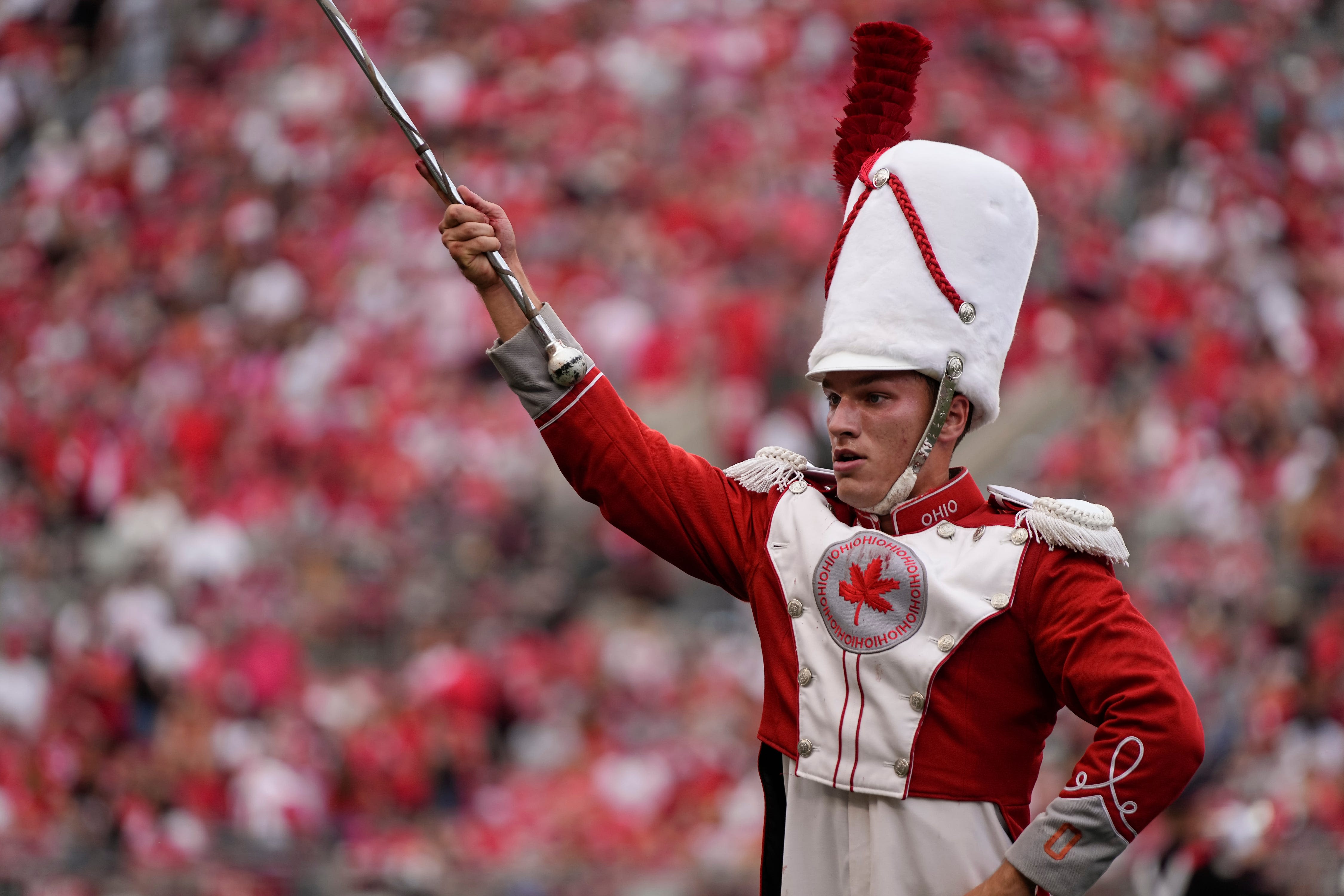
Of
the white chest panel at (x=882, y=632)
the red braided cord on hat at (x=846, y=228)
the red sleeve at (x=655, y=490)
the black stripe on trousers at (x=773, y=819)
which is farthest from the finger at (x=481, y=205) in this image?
the black stripe on trousers at (x=773, y=819)

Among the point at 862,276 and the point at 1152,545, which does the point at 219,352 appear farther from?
the point at 862,276

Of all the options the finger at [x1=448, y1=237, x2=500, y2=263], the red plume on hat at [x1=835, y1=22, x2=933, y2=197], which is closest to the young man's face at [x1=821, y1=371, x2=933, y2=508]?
the red plume on hat at [x1=835, y1=22, x2=933, y2=197]

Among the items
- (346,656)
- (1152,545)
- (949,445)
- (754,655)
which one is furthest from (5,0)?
(949,445)

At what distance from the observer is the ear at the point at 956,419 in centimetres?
269

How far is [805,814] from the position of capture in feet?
8.89

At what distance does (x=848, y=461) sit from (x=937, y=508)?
0.56 feet

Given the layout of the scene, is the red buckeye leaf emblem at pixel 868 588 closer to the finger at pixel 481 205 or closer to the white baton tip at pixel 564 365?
the white baton tip at pixel 564 365

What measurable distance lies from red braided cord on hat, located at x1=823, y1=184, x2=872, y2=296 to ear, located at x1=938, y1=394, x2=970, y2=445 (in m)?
0.27

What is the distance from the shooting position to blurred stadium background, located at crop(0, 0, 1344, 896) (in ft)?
24.9

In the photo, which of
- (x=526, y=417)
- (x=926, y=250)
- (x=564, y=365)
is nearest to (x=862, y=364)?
(x=926, y=250)

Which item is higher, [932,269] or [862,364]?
[932,269]

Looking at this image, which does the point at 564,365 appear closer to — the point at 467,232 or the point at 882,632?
the point at 467,232

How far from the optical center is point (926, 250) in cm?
264

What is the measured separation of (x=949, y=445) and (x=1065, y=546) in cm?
27
